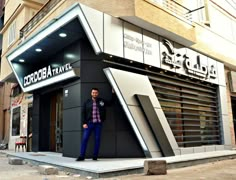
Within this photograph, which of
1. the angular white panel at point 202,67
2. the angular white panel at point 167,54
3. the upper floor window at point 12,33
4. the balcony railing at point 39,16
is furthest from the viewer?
the upper floor window at point 12,33

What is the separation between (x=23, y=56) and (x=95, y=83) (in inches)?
158

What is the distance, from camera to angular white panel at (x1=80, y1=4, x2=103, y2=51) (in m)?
7.33

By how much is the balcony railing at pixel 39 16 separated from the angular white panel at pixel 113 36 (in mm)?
3134

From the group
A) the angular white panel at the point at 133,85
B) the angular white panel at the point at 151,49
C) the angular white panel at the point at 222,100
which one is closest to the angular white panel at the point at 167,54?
the angular white panel at the point at 151,49

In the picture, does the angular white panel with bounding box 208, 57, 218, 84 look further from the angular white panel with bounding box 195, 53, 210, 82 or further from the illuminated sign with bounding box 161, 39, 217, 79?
the angular white panel with bounding box 195, 53, 210, 82

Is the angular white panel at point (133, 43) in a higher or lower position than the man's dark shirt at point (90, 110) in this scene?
higher

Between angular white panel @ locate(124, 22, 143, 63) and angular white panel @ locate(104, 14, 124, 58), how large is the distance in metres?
0.23

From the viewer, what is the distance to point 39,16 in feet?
38.8

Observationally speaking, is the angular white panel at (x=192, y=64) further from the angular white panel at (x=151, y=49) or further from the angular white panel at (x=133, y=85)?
the angular white panel at (x=133, y=85)

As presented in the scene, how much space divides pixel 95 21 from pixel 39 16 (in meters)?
5.40

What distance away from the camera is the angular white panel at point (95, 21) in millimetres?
7328

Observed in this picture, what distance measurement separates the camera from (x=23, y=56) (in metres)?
10.5

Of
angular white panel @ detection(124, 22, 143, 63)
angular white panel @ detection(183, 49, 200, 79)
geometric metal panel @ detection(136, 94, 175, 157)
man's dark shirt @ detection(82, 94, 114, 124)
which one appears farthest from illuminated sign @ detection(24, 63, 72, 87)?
angular white panel @ detection(183, 49, 200, 79)

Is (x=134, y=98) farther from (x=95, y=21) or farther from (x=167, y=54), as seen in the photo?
(x=167, y=54)
